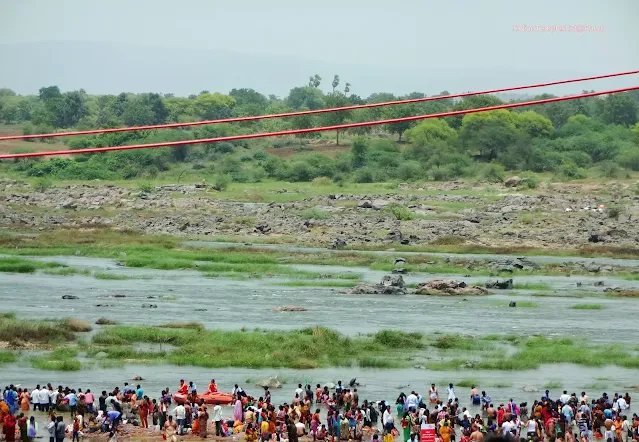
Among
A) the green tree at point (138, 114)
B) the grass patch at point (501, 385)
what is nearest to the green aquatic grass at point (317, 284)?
the grass patch at point (501, 385)

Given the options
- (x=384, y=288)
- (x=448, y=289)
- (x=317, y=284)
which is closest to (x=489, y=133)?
(x=317, y=284)

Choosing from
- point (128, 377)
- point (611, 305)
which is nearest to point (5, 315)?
point (128, 377)

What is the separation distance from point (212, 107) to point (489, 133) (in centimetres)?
7609

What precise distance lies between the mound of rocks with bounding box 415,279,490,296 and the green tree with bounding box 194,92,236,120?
131 m

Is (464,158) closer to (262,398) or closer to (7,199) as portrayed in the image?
(7,199)

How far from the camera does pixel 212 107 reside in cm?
18662

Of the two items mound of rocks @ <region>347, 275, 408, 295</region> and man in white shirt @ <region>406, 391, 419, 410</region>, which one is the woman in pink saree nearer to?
man in white shirt @ <region>406, 391, 419, 410</region>

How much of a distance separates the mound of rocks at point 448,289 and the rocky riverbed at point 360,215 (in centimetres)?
1852

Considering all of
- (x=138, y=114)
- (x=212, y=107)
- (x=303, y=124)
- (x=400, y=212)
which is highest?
(x=212, y=107)

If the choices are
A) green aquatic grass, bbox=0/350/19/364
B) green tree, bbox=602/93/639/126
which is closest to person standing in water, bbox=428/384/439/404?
green aquatic grass, bbox=0/350/19/364

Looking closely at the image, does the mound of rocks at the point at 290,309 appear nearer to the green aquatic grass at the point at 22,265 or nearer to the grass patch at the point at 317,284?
the grass patch at the point at 317,284

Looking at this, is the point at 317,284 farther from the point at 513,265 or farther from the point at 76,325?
the point at 76,325

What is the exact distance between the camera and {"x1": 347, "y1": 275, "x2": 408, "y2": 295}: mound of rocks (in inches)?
2142

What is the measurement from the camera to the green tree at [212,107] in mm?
184637
